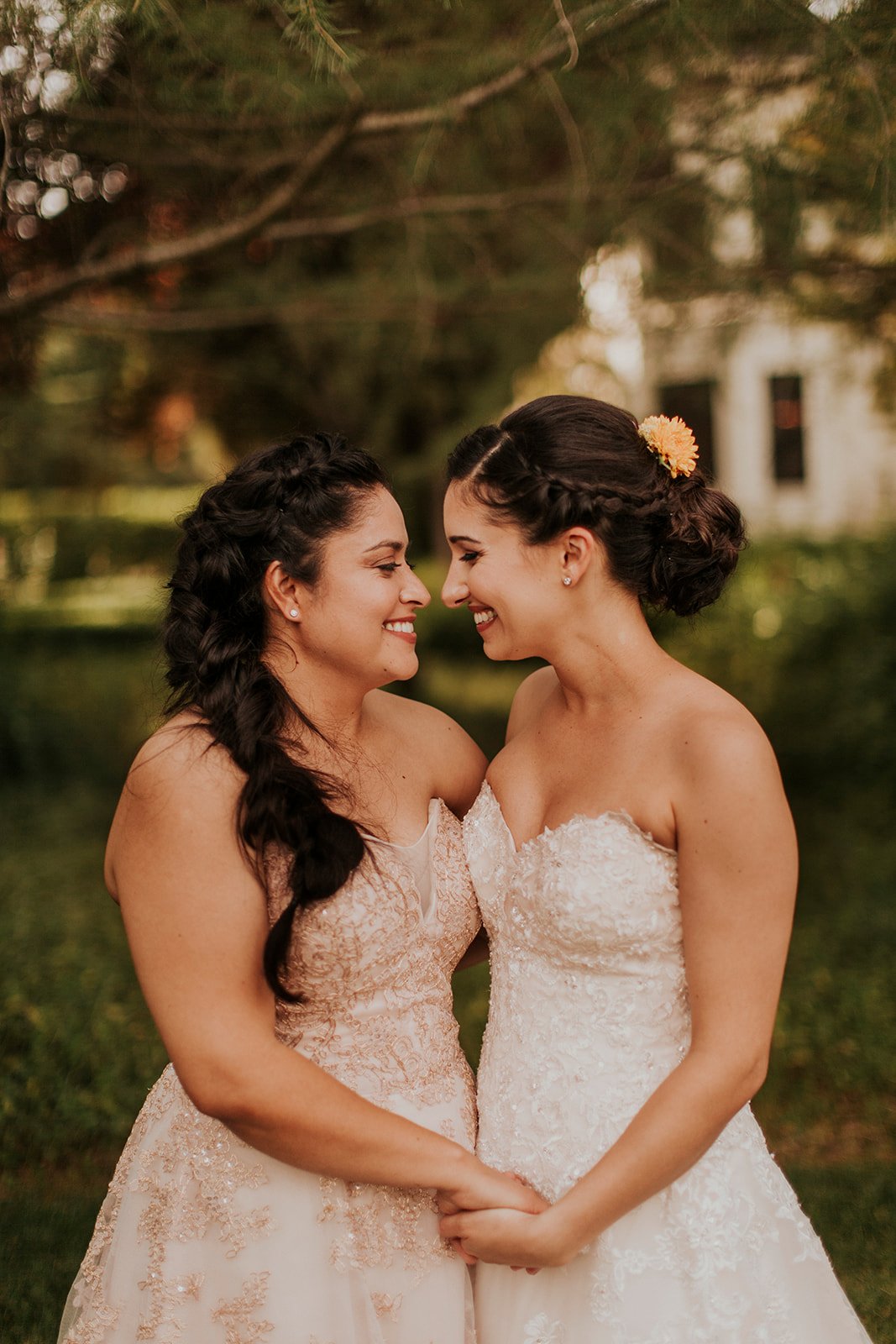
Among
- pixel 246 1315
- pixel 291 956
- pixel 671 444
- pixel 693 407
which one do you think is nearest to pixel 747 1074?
pixel 291 956

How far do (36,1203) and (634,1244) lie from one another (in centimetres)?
284

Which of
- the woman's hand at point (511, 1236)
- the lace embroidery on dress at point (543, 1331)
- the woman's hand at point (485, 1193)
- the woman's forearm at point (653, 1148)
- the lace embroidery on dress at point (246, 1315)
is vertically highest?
the woman's forearm at point (653, 1148)

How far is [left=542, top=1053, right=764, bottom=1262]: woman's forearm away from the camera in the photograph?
221 centimetres

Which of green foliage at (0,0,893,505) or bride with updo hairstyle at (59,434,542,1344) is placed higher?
green foliage at (0,0,893,505)

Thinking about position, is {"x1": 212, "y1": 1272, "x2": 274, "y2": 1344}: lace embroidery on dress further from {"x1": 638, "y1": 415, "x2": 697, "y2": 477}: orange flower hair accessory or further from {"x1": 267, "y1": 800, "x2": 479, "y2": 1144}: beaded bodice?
{"x1": 638, "y1": 415, "x2": 697, "y2": 477}: orange flower hair accessory

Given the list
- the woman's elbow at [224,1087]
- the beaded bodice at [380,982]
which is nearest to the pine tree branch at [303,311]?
the beaded bodice at [380,982]

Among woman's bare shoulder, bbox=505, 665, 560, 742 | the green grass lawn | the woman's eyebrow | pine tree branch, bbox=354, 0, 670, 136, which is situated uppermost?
pine tree branch, bbox=354, 0, 670, 136

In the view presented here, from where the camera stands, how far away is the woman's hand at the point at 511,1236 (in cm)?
222

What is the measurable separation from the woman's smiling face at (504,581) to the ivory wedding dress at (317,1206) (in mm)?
505

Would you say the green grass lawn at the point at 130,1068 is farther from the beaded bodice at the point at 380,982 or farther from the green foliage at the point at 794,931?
the beaded bodice at the point at 380,982

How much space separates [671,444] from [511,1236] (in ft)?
5.11

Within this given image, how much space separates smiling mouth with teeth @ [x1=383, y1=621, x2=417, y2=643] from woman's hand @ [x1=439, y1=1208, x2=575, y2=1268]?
1.13 meters

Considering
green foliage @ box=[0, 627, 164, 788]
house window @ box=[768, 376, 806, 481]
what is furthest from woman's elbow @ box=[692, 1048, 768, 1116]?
house window @ box=[768, 376, 806, 481]

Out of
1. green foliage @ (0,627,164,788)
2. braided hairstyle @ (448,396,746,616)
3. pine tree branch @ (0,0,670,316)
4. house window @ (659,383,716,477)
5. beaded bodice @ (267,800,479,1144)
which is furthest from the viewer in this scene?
house window @ (659,383,716,477)
